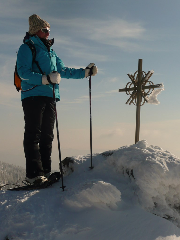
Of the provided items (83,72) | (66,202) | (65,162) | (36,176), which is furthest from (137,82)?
(66,202)

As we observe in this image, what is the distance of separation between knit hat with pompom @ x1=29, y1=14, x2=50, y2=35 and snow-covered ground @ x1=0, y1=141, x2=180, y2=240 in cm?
316

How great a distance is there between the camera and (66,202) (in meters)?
3.82

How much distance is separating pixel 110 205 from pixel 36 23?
3.89 metres

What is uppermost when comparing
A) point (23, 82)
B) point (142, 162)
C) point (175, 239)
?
point (23, 82)

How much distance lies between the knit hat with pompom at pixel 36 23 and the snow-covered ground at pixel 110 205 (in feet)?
10.4

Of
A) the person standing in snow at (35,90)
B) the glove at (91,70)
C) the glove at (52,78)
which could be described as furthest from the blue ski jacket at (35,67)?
the glove at (91,70)

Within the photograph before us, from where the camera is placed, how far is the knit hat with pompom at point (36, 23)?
16.5ft

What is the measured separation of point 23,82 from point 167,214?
3.73 meters

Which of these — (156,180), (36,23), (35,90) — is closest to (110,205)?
(156,180)

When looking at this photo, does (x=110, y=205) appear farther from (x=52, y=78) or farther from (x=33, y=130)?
(x=52, y=78)

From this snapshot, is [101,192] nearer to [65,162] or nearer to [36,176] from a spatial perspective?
[36,176]

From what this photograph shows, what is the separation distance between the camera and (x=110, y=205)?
3.83m

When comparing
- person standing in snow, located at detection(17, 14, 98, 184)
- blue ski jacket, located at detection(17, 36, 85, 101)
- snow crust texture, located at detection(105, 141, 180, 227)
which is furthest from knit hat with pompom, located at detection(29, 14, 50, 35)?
snow crust texture, located at detection(105, 141, 180, 227)

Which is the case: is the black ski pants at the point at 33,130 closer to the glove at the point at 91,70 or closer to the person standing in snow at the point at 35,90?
the person standing in snow at the point at 35,90
